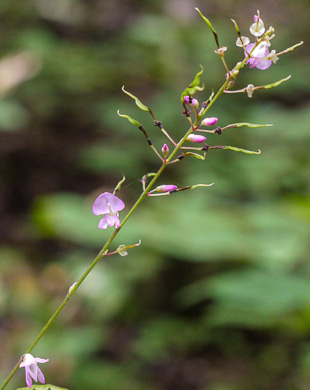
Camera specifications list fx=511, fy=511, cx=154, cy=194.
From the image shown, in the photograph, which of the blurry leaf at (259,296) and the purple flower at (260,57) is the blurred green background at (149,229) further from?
the purple flower at (260,57)

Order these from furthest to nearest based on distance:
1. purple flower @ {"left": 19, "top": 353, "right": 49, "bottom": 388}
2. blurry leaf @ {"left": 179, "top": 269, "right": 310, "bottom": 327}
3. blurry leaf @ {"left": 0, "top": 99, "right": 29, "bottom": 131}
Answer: blurry leaf @ {"left": 0, "top": 99, "right": 29, "bottom": 131}, blurry leaf @ {"left": 179, "top": 269, "right": 310, "bottom": 327}, purple flower @ {"left": 19, "top": 353, "right": 49, "bottom": 388}

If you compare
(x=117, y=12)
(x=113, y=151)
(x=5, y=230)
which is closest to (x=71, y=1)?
(x=117, y=12)

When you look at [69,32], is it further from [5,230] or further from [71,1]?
[5,230]

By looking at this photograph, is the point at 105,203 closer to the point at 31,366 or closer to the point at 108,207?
the point at 108,207

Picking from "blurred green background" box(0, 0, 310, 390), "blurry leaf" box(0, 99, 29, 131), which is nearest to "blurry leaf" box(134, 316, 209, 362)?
"blurred green background" box(0, 0, 310, 390)

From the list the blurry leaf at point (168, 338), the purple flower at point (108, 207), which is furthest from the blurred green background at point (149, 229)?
the purple flower at point (108, 207)

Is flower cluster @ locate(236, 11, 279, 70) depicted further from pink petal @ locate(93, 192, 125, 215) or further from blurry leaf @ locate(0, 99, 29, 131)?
blurry leaf @ locate(0, 99, 29, 131)
